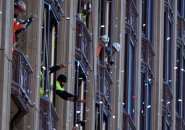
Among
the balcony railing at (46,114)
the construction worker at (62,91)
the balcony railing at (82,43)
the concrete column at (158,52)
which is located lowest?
the balcony railing at (46,114)

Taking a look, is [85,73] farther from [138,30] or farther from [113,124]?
[138,30]

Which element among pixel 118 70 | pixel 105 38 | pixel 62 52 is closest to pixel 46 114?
pixel 62 52

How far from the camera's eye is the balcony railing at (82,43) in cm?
5181

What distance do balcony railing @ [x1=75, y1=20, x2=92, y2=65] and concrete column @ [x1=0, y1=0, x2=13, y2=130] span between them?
31.7 ft

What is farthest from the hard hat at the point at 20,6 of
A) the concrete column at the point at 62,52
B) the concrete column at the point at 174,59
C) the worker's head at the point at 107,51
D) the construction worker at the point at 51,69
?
the concrete column at the point at 174,59

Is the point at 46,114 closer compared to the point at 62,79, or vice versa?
the point at 62,79

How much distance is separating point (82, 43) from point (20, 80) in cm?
912

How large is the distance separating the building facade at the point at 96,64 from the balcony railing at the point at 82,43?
3 centimetres

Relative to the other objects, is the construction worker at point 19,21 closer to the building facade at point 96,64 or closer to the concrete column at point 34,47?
the building facade at point 96,64

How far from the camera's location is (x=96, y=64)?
180ft

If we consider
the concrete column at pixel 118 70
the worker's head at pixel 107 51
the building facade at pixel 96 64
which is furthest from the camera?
the concrete column at pixel 118 70

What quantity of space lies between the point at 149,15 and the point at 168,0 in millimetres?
3172

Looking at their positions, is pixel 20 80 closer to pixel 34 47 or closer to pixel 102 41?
pixel 34 47

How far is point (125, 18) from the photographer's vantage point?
61.3 metres
